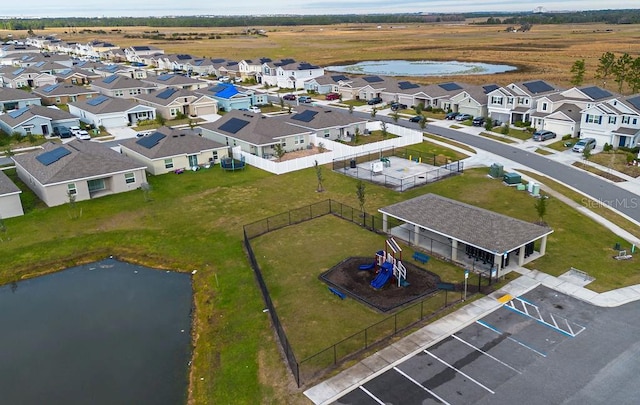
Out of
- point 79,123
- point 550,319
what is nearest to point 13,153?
point 79,123

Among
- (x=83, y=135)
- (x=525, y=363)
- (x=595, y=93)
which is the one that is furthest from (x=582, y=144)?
(x=83, y=135)

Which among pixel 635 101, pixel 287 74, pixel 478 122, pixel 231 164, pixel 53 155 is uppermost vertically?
pixel 287 74

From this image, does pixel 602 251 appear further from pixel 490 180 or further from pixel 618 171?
pixel 618 171

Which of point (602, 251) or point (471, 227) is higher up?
point (471, 227)

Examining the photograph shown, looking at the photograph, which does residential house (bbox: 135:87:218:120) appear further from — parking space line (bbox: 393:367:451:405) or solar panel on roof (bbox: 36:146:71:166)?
parking space line (bbox: 393:367:451:405)

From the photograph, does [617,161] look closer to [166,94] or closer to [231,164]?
[231,164]

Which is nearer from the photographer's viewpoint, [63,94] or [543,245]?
[543,245]
